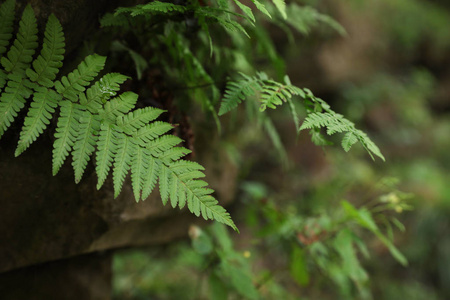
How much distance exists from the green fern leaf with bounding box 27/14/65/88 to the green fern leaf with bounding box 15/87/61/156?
0.04 metres

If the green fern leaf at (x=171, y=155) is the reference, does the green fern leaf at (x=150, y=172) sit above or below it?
below

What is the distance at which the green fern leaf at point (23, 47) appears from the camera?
121 cm

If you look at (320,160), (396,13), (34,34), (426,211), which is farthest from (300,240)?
(396,13)

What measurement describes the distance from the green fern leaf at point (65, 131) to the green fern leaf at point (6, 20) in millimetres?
284

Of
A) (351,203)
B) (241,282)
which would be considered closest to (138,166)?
(241,282)

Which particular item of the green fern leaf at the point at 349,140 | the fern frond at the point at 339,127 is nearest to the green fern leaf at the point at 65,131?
the fern frond at the point at 339,127

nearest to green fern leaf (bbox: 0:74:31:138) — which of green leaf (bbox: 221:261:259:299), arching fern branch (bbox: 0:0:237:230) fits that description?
arching fern branch (bbox: 0:0:237:230)

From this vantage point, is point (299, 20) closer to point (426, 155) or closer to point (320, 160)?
point (320, 160)

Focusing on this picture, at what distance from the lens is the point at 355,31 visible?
4.89 meters

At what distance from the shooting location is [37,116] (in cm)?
119

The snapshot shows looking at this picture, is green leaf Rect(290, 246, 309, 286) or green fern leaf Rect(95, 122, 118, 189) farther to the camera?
green leaf Rect(290, 246, 309, 286)

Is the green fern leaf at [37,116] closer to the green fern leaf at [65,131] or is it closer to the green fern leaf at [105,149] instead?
the green fern leaf at [65,131]

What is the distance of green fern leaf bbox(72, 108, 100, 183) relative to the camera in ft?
3.83

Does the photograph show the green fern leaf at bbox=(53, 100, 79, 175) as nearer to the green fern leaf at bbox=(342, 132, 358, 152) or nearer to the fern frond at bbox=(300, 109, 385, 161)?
the fern frond at bbox=(300, 109, 385, 161)
